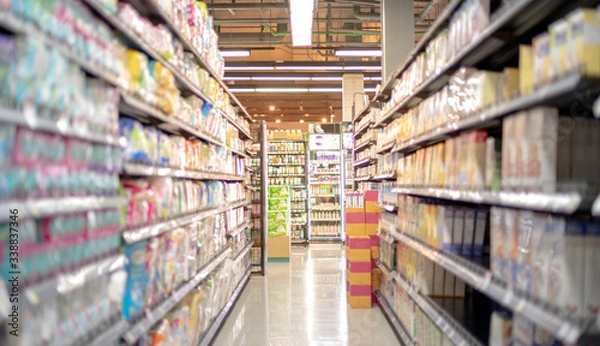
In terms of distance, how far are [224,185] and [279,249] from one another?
4309 mm

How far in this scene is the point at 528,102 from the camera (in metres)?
1.82

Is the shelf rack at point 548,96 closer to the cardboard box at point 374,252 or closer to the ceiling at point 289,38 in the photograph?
the cardboard box at point 374,252

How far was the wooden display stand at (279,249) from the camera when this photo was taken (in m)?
9.42

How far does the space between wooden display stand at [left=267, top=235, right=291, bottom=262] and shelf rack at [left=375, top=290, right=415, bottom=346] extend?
3.86 meters

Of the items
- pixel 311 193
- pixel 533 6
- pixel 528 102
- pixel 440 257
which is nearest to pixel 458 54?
pixel 533 6

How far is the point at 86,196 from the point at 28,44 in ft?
2.19

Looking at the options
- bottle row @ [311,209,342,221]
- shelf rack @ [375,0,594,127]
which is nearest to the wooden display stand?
bottle row @ [311,209,342,221]

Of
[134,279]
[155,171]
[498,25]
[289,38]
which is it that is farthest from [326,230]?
[498,25]

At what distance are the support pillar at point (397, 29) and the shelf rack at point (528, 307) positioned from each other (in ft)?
13.1

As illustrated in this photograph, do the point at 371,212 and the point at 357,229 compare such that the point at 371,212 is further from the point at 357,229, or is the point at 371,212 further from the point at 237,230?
the point at 237,230

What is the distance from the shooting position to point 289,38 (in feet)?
44.9

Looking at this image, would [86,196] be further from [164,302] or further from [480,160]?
[480,160]

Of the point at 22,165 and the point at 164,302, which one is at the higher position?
the point at 22,165

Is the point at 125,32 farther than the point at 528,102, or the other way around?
the point at 125,32
